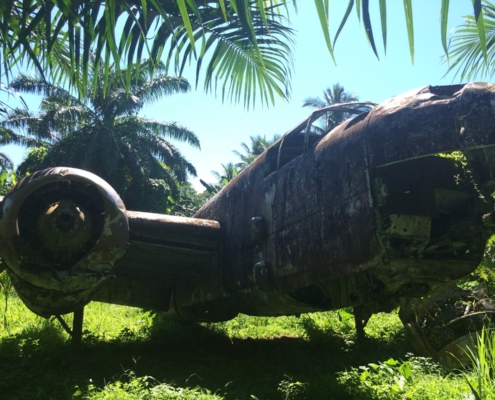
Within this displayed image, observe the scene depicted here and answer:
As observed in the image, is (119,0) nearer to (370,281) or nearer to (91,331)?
(370,281)

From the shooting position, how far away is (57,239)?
15.5ft

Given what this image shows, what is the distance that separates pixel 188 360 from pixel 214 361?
387 mm

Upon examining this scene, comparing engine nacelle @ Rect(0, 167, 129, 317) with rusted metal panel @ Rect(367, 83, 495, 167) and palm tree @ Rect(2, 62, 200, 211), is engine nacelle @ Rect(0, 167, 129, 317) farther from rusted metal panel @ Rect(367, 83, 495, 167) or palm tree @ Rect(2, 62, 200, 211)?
palm tree @ Rect(2, 62, 200, 211)

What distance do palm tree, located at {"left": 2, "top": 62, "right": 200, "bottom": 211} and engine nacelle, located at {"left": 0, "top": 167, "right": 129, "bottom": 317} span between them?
58.0 feet

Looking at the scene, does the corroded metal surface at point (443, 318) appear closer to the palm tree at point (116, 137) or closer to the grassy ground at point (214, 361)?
the grassy ground at point (214, 361)

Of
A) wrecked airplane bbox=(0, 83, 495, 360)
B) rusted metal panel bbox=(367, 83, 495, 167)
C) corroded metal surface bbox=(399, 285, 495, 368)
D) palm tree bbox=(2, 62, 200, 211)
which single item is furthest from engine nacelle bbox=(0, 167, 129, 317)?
palm tree bbox=(2, 62, 200, 211)

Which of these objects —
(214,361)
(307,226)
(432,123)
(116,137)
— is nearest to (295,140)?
(307,226)

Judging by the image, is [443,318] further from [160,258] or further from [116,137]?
[116,137]

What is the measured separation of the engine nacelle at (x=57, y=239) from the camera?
15.0 feet

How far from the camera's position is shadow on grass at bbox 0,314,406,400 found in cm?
518

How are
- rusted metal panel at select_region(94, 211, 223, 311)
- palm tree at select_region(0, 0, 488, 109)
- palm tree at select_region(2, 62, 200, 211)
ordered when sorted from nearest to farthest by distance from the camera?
1. palm tree at select_region(0, 0, 488, 109)
2. rusted metal panel at select_region(94, 211, 223, 311)
3. palm tree at select_region(2, 62, 200, 211)

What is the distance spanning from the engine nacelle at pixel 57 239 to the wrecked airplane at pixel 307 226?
0.01m

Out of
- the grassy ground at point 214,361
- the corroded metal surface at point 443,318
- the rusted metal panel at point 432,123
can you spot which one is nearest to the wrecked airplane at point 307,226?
the rusted metal panel at point 432,123

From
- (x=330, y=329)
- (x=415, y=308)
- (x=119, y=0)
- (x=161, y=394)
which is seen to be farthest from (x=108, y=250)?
(x=330, y=329)
